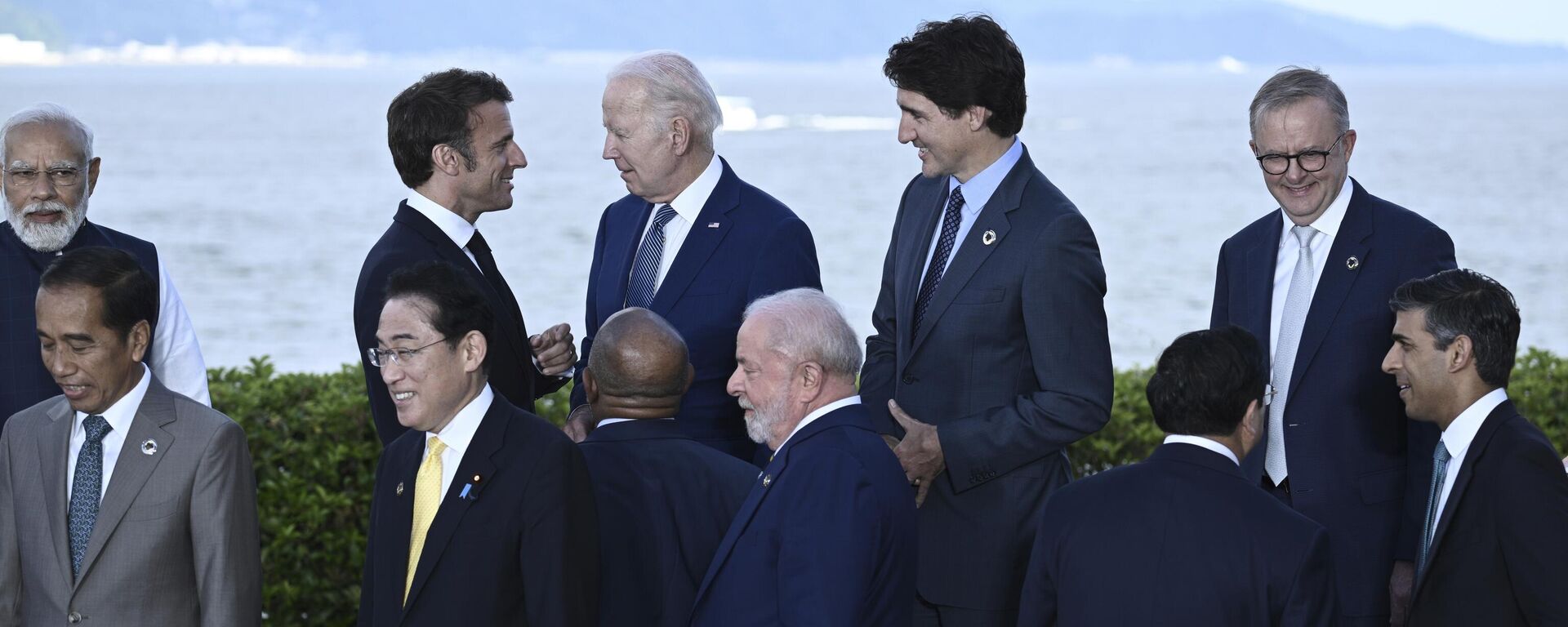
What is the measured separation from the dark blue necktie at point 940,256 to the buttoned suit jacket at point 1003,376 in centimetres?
2

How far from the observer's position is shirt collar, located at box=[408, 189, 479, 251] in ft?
13.4

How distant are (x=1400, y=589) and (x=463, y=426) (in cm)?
220

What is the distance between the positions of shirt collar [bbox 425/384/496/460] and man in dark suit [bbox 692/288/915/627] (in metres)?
0.53

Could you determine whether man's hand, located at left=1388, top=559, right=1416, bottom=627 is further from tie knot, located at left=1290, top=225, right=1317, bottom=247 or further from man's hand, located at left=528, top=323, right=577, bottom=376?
man's hand, located at left=528, top=323, right=577, bottom=376

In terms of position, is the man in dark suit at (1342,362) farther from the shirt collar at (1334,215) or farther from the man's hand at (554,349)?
the man's hand at (554,349)

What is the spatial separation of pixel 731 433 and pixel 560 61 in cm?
18115

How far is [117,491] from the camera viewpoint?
3.39 m

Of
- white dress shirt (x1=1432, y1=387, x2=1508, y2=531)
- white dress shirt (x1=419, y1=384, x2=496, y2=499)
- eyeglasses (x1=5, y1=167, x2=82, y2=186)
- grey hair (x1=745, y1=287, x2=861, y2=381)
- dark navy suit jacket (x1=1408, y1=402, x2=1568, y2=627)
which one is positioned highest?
eyeglasses (x1=5, y1=167, x2=82, y2=186)

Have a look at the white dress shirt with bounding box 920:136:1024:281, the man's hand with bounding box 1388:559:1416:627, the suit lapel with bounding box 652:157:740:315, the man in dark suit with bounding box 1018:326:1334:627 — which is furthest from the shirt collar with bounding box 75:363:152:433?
the man's hand with bounding box 1388:559:1416:627

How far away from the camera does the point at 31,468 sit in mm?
3492

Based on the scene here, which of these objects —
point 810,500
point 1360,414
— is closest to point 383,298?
point 810,500

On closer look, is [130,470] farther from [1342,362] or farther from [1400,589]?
[1400,589]

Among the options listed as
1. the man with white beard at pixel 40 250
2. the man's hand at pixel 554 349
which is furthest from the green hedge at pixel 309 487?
the man's hand at pixel 554 349

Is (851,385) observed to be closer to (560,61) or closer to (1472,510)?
(1472,510)
